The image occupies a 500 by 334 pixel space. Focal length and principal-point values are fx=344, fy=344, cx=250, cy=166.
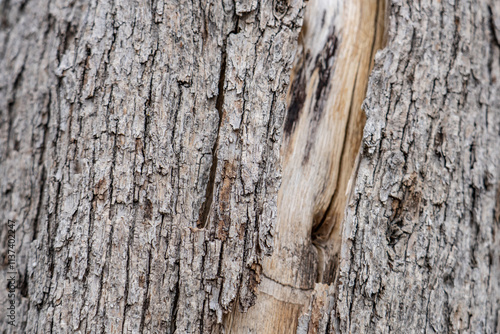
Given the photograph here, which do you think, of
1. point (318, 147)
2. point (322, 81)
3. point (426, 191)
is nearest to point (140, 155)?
point (318, 147)

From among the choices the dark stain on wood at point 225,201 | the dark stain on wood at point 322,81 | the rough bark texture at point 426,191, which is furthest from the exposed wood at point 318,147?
the dark stain on wood at point 225,201

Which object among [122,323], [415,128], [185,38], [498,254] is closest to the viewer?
[122,323]

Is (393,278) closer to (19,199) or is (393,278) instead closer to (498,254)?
(498,254)

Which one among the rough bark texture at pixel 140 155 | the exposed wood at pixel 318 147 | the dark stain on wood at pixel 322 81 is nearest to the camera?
the rough bark texture at pixel 140 155

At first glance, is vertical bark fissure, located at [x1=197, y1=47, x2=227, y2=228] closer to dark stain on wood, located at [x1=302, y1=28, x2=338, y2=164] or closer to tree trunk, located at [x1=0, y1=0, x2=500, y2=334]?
tree trunk, located at [x1=0, y1=0, x2=500, y2=334]

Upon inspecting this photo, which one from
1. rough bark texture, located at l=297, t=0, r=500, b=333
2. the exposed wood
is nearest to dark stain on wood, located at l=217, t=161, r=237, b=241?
the exposed wood

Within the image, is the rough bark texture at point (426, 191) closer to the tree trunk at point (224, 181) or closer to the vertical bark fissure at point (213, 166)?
the tree trunk at point (224, 181)

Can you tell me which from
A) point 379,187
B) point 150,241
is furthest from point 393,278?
point 150,241
